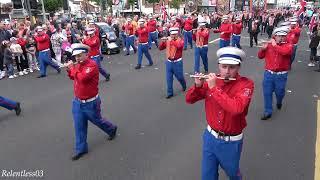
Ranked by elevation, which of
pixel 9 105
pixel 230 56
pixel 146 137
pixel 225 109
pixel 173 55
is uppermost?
pixel 230 56

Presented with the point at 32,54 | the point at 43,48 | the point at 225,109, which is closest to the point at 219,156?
the point at 225,109

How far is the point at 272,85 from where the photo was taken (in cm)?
814

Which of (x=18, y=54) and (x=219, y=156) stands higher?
(x=219, y=156)

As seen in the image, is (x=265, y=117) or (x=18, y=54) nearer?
(x=265, y=117)

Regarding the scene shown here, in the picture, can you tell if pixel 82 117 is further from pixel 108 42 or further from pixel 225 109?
pixel 108 42

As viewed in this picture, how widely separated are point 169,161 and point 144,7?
69168 mm

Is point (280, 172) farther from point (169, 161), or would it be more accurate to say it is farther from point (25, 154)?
point (25, 154)

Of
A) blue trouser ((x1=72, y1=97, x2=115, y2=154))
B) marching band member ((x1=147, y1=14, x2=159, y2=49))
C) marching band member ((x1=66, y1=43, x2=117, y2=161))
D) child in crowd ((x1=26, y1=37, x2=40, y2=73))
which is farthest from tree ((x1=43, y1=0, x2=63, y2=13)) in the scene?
blue trouser ((x1=72, y1=97, x2=115, y2=154))

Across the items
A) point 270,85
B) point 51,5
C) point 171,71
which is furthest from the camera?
point 51,5

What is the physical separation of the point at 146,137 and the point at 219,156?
3211 millimetres

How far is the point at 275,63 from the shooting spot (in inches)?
312

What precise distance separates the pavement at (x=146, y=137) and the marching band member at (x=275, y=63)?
556 mm

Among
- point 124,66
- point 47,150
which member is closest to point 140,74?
point 124,66

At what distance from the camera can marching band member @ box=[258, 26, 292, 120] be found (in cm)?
780
